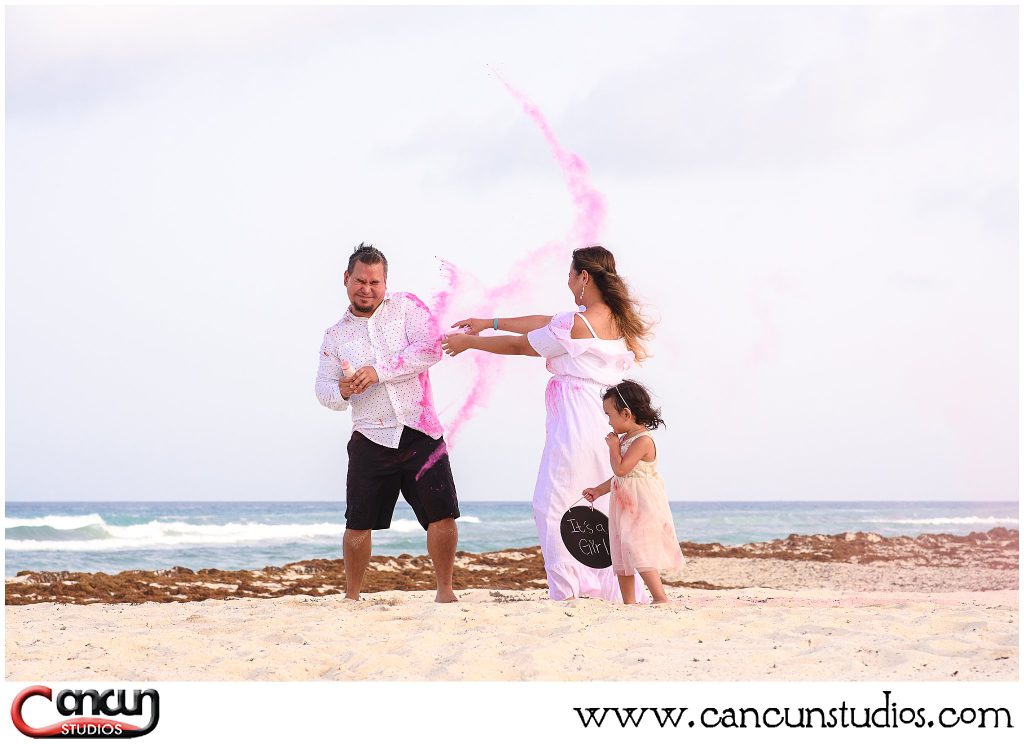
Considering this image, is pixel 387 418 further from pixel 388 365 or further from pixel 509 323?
pixel 509 323

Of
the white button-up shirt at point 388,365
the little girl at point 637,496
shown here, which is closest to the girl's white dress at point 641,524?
the little girl at point 637,496

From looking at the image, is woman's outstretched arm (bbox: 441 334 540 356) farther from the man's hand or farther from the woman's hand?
the man's hand

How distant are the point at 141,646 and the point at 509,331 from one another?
2693 mm

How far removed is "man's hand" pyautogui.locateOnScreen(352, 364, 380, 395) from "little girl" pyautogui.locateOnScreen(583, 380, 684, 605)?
1.38 meters

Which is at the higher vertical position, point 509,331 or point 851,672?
point 509,331

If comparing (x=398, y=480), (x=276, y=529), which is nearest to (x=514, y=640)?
(x=398, y=480)

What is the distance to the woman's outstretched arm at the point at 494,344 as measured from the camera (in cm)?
633

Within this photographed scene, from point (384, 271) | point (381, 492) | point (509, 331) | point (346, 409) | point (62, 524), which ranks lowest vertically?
point (62, 524)

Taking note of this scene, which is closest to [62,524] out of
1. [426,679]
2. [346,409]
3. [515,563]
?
[515,563]

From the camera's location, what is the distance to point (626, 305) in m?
6.25

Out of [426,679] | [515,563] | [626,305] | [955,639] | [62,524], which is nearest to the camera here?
[426,679]

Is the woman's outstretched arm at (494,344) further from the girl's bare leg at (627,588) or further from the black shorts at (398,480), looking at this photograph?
the girl's bare leg at (627,588)

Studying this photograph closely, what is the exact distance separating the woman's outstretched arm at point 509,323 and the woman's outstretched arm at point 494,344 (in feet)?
0.22

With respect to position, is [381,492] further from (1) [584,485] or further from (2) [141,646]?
(2) [141,646]
